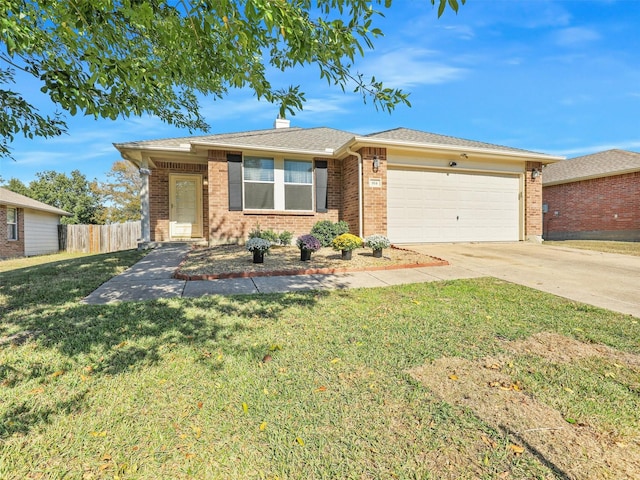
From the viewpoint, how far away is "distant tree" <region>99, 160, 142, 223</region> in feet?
94.7

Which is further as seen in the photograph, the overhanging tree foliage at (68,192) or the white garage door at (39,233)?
the overhanging tree foliage at (68,192)

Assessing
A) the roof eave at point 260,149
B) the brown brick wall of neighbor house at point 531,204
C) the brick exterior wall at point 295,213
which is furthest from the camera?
the brown brick wall of neighbor house at point 531,204

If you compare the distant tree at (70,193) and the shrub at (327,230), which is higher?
the distant tree at (70,193)

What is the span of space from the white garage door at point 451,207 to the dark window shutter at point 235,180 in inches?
181

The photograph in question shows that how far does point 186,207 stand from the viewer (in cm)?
1084

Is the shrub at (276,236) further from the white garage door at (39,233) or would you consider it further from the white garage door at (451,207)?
the white garage door at (39,233)

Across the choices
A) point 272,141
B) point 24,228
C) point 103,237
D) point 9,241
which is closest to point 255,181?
point 272,141

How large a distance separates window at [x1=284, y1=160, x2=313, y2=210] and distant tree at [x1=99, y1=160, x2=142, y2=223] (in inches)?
968

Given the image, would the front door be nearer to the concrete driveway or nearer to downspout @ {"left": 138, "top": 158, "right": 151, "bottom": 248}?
downspout @ {"left": 138, "top": 158, "right": 151, "bottom": 248}

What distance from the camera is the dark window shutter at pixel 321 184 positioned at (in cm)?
1005

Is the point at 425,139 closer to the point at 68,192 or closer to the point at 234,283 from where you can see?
the point at 234,283

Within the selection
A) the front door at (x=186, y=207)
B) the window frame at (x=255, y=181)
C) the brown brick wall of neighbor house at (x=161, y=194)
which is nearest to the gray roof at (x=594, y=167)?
the window frame at (x=255, y=181)

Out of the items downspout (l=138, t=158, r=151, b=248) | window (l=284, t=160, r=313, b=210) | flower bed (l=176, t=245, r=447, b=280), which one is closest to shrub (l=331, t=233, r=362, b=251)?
flower bed (l=176, t=245, r=447, b=280)

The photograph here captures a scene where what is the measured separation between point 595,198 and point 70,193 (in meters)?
43.3
